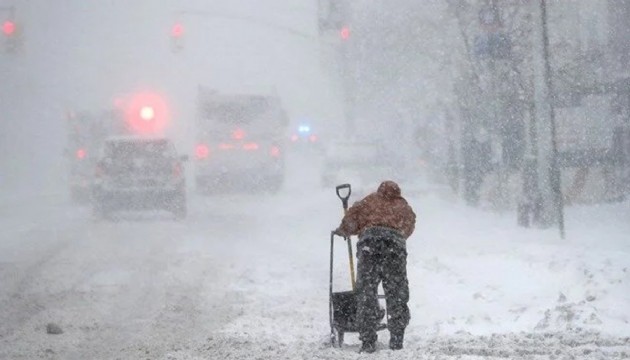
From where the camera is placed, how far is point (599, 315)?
9.10 metres

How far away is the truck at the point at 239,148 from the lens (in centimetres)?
3166

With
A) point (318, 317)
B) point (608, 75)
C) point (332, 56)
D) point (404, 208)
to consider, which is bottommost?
point (318, 317)

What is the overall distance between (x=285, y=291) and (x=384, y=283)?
3920mm

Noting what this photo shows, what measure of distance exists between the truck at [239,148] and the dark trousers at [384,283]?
23.5 metres

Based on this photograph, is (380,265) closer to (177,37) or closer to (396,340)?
(396,340)

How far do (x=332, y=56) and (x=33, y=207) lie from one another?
28702 mm

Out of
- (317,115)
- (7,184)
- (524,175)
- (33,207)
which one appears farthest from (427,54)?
(317,115)

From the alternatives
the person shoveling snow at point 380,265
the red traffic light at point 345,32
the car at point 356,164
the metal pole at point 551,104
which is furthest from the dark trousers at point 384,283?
the car at point 356,164

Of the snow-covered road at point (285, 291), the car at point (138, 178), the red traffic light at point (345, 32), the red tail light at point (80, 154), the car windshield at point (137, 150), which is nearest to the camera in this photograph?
the snow-covered road at point (285, 291)

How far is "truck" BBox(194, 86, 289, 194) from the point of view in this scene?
3166 cm

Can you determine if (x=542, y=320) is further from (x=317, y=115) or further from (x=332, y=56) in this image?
(x=317, y=115)

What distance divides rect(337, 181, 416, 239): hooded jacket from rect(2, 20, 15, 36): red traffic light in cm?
2061

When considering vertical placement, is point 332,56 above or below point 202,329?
above

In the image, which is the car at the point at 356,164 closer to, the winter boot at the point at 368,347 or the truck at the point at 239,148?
the truck at the point at 239,148
